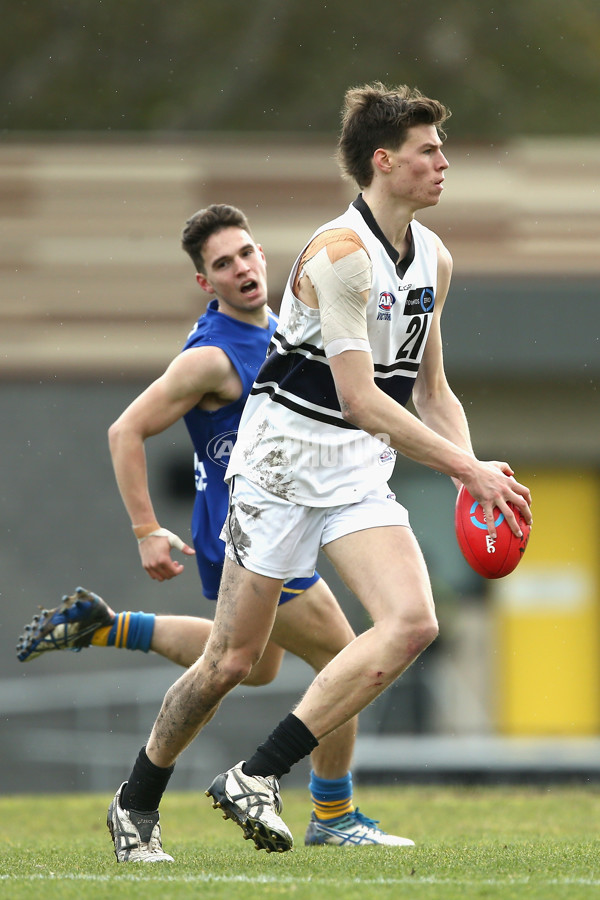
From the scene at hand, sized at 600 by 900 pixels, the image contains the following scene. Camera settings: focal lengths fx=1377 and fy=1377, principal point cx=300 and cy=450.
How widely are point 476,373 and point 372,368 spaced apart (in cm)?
889

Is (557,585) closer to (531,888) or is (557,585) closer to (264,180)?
(264,180)

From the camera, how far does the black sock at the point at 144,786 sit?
488cm

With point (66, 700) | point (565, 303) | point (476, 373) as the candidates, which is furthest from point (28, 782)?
point (565, 303)

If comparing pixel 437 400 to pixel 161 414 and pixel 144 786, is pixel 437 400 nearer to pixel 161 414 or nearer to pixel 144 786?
pixel 161 414

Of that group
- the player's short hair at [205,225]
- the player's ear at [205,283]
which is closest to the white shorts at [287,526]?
the player's ear at [205,283]

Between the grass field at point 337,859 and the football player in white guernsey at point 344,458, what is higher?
the football player in white guernsey at point 344,458

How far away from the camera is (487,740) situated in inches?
516

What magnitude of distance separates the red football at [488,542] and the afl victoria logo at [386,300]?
68 cm

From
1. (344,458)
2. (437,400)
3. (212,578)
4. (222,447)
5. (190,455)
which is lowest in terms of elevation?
(212,578)

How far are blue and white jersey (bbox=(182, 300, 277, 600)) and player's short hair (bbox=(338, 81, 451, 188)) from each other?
111cm

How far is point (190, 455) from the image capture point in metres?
13.0

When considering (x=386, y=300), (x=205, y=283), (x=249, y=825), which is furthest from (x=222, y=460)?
(x=249, y=825)

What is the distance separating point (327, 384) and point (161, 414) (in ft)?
3.86

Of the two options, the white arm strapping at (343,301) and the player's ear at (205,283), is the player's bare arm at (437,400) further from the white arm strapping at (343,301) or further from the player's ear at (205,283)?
the player's ear at (205,283)
